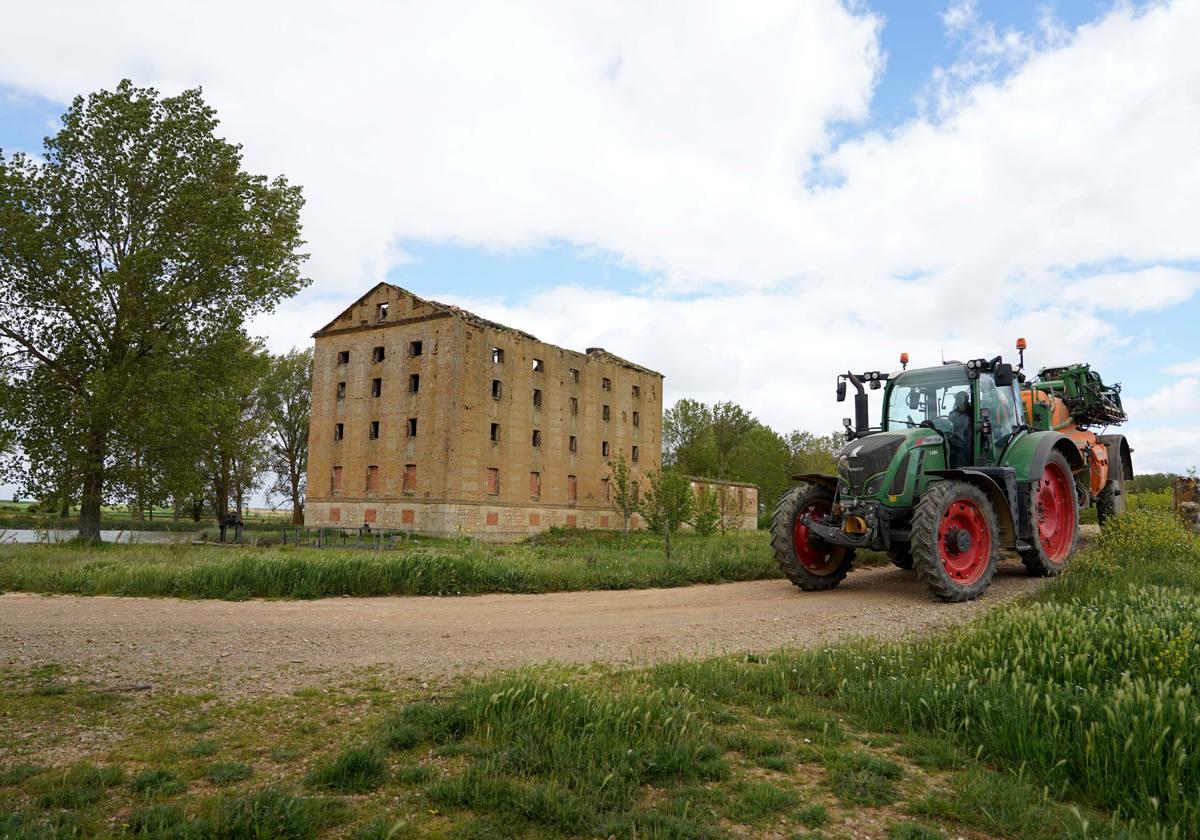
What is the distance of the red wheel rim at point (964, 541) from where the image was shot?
38.5 feet

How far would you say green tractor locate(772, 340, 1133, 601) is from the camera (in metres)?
11.8

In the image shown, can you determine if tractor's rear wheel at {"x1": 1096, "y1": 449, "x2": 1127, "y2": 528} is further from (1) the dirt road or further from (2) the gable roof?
(2) the gable roof

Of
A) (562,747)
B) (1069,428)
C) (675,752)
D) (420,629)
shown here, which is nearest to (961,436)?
(1069,428)

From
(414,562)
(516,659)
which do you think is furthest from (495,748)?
(414,562)

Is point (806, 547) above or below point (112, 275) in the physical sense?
below

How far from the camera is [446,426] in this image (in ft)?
128

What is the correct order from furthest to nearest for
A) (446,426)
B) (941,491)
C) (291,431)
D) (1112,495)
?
(291,431) < (446,426) < (1112,495) < (941,491)

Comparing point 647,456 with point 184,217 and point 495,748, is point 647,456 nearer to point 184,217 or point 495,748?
point 184,217

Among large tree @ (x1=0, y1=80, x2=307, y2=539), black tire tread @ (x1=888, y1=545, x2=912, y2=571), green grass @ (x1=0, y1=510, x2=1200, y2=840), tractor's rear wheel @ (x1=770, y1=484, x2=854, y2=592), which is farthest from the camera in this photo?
large tree @ (x1=0, y1=80, x2=307, y2=539)

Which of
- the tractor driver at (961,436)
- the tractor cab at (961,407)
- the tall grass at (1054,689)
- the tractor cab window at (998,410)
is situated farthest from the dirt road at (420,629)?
the tractor cab window at (998,410)

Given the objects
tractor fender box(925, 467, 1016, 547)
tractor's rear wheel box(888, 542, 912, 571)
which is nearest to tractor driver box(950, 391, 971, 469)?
tractor fender box(925, 467, 1016, 547)

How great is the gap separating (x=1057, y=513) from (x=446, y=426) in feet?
99.2

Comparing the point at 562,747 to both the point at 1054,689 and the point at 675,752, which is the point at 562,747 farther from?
the point at 1054,689

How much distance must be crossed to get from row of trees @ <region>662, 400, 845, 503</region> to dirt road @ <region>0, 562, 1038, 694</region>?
51104mm
